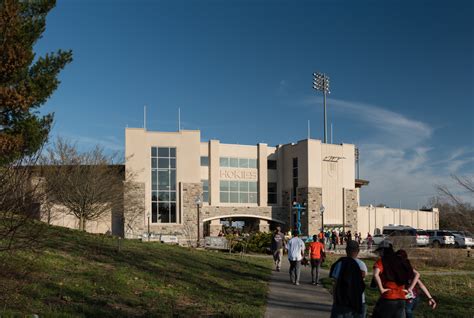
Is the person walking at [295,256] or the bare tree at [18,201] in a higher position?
the bare tree at [18,201]

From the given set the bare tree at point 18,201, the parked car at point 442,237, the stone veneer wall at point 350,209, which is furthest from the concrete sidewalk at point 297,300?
the stone veneer wall at point 350,209

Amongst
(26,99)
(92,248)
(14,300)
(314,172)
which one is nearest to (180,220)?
(314,172)

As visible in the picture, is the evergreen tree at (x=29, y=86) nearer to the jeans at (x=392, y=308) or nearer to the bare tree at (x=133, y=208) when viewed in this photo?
the jeans at (x=392, y=308)

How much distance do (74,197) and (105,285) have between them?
27394 millimetres

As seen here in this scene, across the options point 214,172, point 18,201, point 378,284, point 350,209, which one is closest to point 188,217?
point 214,172

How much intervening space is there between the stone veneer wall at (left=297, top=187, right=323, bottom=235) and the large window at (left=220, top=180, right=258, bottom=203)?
5.82 m

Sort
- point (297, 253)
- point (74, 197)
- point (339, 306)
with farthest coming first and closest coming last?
point (74, 197), point (297, 253), point (339, 306)

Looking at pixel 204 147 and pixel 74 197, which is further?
pixel 204 147

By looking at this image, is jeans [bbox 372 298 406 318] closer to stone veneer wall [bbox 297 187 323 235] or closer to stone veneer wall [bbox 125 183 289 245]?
stone veneer wall [bbox 125 183 289 245]

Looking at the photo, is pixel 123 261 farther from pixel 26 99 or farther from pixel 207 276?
pixel 26 99

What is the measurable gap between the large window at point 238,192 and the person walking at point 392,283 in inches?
2011

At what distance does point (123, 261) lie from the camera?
1503 centimetres

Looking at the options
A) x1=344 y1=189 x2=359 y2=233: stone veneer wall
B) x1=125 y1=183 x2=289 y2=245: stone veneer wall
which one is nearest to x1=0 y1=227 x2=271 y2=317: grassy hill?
x1=125 y1=183 x2=289 y2=245: stone veneer wall

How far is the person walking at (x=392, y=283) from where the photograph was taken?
7.17m
